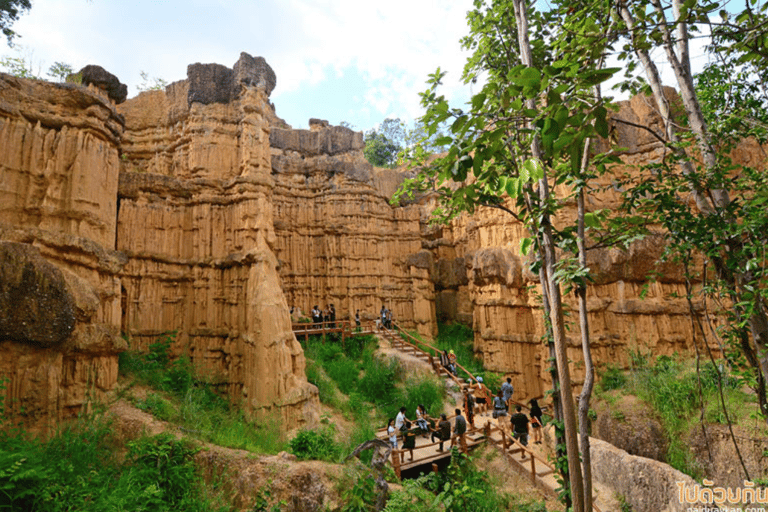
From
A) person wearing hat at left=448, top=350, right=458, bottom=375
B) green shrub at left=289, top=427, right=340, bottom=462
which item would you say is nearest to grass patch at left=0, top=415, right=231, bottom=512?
green shrub at left=289, top=427, right=340, bottom=462

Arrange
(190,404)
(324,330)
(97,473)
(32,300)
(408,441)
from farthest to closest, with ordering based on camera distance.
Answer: (324,330), (408,441), (190,404), (32,300), (97,473)

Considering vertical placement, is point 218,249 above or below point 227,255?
above

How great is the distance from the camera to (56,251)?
860 cm

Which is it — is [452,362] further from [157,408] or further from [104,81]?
[104,81]

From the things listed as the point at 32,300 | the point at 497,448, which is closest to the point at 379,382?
the point at 497,448

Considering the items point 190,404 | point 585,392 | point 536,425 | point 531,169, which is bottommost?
point 536,425

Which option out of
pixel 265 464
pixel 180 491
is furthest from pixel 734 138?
pixel 180 491

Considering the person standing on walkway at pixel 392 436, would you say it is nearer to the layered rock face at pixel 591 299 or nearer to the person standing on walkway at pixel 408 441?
the person standing on walkway at pixel 408 441

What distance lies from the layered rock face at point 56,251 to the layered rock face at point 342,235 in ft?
42.2

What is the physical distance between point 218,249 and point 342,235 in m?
10.7

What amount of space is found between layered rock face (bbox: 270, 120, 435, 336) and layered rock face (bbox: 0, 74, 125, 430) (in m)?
12.9

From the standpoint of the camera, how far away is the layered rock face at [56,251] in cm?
703

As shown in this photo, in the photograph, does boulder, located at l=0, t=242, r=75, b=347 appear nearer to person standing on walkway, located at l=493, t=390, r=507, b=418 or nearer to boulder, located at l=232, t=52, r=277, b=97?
boulder, located at l=232, t=52, r=277, b=97

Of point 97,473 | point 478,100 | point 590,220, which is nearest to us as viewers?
point 478,100
